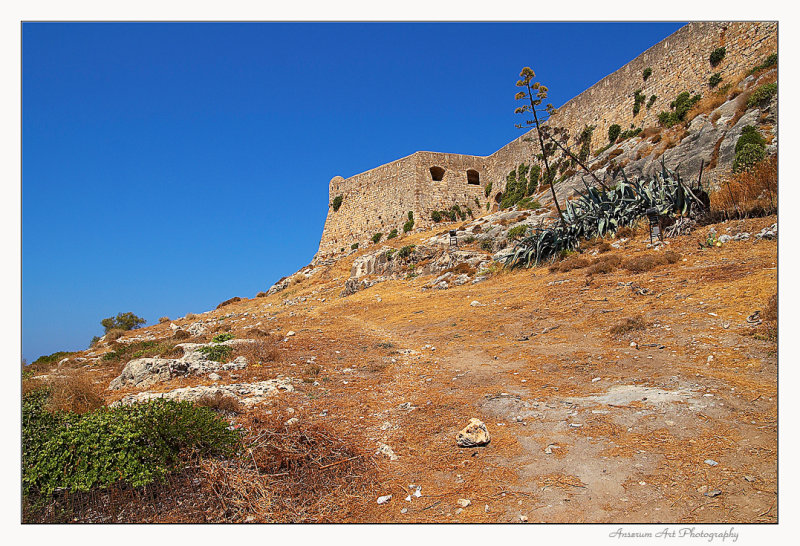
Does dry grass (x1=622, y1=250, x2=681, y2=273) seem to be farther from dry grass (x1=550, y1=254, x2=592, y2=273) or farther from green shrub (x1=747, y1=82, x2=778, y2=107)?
green shrub (x1=747, y1=82, x2=778, y2=107)

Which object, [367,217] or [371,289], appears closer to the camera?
[371,289]

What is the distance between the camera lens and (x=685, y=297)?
8156 millimetres

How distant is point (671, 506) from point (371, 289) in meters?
17.7

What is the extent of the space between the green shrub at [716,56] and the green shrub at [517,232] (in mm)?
11356

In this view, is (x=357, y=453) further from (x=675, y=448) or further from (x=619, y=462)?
(x=675, y=448)

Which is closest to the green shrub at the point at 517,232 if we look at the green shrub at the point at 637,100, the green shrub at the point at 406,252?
the green shrub at the point at 406,252

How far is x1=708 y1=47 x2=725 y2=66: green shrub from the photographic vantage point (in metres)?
19.4

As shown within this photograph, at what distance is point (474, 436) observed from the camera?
425 centimetres

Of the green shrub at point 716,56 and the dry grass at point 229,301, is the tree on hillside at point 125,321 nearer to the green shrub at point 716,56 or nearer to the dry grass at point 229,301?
the dry grass at point 229,301

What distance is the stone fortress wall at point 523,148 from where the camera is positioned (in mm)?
19362

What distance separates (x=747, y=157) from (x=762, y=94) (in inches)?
124

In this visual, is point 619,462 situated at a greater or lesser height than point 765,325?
lesser

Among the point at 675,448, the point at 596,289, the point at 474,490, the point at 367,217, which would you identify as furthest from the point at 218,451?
the point at 367,217

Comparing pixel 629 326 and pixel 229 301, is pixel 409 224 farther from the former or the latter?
pixel 629 326
